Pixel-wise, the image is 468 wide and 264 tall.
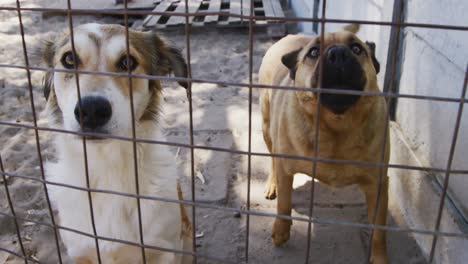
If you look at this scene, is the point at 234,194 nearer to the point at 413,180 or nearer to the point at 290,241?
the point at 290,241

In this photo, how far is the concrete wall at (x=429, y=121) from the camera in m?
2.38

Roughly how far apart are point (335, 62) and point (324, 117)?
1.46 ft

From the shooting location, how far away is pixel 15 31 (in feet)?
24.2

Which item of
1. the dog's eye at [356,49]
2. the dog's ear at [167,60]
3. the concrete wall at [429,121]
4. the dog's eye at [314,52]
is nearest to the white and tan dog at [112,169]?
the dog's ear at [167,60]

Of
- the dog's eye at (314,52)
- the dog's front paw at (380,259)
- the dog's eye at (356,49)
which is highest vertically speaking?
the dog's eye at (356,49)

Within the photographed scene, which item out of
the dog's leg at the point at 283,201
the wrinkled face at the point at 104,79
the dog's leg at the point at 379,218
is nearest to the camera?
the wrinkled face at the point at 104,79

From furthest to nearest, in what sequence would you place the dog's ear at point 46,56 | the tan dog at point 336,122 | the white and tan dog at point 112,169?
the dog's ear at point 46,56
the tan dog at point 336,122
the white and tan dog at point 112,169

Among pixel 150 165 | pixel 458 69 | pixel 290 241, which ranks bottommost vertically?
pixel 290 241

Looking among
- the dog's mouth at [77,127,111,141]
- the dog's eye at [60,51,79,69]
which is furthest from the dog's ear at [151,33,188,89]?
the dog's mouth at [77,127,111,141]

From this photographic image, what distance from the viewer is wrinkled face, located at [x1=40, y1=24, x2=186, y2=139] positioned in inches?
75.2

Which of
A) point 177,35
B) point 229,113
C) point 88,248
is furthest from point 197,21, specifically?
point 88,248

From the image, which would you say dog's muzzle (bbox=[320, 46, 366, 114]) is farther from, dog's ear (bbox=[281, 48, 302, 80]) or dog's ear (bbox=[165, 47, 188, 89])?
dog's ear (bbox=[165, 47, 188, 89])

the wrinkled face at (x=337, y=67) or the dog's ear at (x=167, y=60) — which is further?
the dog's ear at (x=167, y=60)

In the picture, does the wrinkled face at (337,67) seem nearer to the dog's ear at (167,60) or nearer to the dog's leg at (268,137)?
the dog's ear at (167,60)
